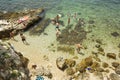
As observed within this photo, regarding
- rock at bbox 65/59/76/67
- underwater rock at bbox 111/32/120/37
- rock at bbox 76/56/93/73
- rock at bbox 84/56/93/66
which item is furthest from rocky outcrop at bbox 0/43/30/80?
underwater rock at bbox 111/32/120/37

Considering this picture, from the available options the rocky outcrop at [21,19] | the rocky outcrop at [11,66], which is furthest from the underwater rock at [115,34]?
the rocky outcrop at [11,66]

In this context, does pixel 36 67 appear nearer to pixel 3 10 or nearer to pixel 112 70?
pixel 112 70

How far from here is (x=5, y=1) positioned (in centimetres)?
4703

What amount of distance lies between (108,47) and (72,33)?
6.83m

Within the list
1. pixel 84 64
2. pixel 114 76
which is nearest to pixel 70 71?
pixel 84 64

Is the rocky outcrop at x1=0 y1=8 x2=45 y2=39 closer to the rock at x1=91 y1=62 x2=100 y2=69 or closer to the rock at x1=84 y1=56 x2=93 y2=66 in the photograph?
the rock at x1=84 y1=56 x2=93 y2=66

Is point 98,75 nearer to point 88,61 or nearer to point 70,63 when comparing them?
point 88,61

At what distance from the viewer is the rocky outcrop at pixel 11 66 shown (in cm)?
2299

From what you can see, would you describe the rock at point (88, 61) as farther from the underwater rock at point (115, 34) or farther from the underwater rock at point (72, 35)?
the underwater rock at point (115, 34)

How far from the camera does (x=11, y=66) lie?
24.5m

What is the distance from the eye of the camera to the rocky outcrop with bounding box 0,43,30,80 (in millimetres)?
22994

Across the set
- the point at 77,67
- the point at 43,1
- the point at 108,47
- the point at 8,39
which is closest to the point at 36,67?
the point at 77,67

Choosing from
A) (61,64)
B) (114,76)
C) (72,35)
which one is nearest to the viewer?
(114,76)

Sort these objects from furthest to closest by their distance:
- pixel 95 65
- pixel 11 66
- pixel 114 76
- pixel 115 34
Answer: pixel 115 34 < pixel 95 65 < pixel 114 76 < pixel 11 66
